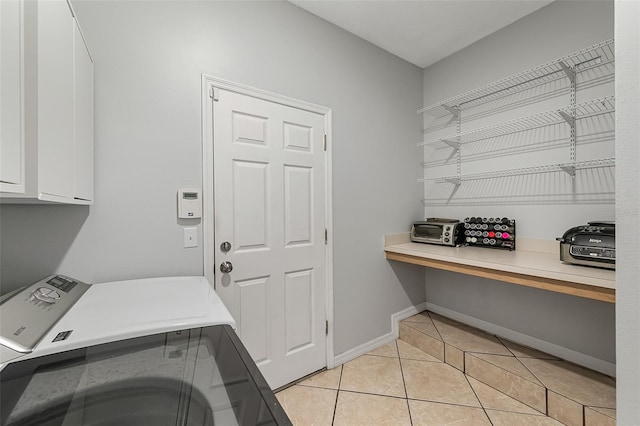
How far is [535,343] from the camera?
2.11 m

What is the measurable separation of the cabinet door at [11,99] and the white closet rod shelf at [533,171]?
2.60m

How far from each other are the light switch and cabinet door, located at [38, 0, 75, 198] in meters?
0.62

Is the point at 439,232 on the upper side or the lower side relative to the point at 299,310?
upper

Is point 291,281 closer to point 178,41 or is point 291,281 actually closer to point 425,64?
point 178,41

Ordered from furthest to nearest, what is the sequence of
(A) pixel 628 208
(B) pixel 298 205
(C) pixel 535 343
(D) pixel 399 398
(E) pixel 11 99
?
(C) pixel 535 343 → (B) pixel 298 205 → (D) pixel 399 398 → (A) pixel 628 208 → (E) pixel 11 99

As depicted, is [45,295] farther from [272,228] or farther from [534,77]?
[534,77]

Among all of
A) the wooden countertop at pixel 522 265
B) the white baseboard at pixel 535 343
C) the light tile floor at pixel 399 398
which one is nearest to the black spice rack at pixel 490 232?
the wooden countertop at pixel 522 265

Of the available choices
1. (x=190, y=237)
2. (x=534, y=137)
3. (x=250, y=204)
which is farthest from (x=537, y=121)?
(x=190, y=237)

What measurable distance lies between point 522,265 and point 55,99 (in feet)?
7.62

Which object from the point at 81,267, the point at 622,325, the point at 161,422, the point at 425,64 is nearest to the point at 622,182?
the point at 622,325

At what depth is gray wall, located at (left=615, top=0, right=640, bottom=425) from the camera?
77 centimetres

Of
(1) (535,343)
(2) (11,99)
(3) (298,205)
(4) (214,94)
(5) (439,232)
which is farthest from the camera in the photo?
(5) (439,232)

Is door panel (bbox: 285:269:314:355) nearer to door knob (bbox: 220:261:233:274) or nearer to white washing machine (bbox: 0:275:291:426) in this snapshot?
door knob (bbox: 220:261:233:274)

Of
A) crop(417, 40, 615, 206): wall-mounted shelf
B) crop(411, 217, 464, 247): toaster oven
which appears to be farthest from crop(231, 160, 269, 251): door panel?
crop(417, 40, 615, 206): wall-mounted shelf
